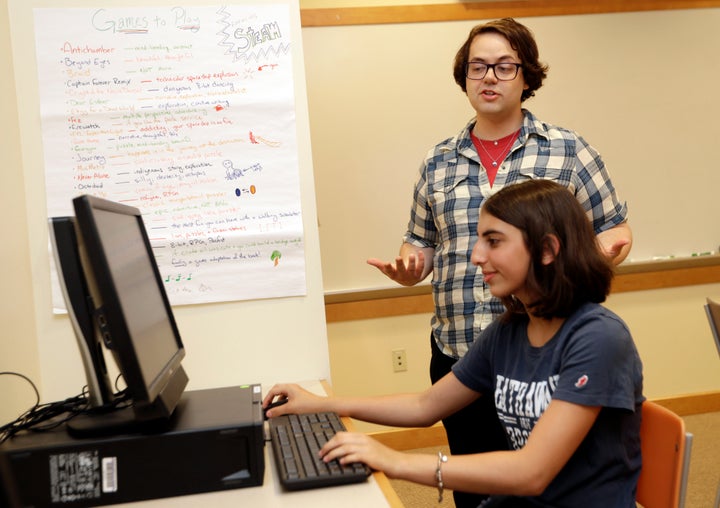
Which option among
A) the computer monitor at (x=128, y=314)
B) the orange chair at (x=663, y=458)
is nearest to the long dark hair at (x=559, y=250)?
the orange chair at (x=663, y=458)

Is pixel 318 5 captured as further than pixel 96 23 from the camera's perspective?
Yes

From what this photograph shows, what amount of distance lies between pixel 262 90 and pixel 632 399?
1.34 meters

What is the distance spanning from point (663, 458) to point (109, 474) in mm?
962

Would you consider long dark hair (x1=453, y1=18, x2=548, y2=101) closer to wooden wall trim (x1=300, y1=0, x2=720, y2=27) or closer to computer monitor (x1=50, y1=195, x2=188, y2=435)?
computer monitor (x1=50, y1=195, x2=188, y2=435)

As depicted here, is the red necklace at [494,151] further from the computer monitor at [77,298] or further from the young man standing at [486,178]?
the computer monitor at [77,298]

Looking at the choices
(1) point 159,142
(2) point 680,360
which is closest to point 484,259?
(1) point 159,142

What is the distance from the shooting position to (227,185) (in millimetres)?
2053

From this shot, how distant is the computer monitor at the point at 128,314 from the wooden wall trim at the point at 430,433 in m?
2.15

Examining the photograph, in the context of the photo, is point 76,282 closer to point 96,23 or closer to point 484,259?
point 484,259

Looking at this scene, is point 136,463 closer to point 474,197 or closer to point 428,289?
point 474,197

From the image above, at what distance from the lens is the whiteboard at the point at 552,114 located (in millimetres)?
3391

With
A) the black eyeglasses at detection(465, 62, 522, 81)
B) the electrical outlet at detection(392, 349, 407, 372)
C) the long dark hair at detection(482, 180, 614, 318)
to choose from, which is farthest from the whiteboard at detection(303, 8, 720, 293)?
the long dark hair at detection(482, 180, 614, 318)

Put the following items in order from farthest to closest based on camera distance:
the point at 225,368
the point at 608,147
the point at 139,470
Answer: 1. the point at 608,147
2. the point at 225,368
3. the point at 139,470

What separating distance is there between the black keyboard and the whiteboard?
1.94 metres
